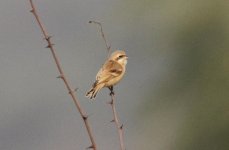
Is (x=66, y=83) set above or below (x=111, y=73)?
below

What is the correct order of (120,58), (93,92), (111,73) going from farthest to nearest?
(120,58) → (111,73) → (93,92)

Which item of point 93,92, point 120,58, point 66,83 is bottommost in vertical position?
point 66,83

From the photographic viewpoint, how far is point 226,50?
833 centimetres

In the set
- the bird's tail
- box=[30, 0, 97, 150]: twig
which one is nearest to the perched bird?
the bird's tail

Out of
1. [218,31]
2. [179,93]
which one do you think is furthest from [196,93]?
[218,31]

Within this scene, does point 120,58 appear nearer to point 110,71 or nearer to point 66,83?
point 110,71

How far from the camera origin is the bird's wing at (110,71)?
416 cm

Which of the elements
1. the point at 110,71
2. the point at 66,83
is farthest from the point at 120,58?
the point at 66,83

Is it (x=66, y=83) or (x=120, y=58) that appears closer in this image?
(x=66, y=83)

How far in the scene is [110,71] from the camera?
14.1 ft

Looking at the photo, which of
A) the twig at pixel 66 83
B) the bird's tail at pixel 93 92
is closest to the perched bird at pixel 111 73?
the bird's tail at pixel 93 92

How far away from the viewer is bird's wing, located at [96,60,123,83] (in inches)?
164

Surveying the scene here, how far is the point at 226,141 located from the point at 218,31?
1.35 m

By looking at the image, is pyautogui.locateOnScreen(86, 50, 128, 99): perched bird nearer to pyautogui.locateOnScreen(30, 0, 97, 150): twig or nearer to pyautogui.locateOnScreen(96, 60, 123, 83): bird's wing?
A: pyautogui.locateOnScreen(96, 60, 123, 83): bird's wing
